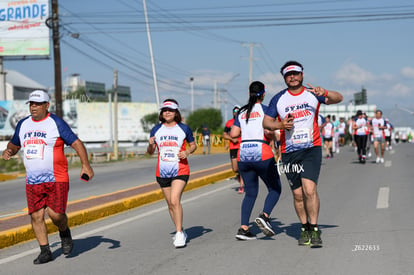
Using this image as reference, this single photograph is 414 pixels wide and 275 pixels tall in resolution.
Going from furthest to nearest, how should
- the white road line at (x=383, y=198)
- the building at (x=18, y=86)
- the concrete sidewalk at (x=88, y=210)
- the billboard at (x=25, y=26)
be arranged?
the building at (x=18, y=86)
the billboard at (x=25, y=26)
the white road line at (x=383, y=198)
the concrete sidewalk at (x=88, y=210)

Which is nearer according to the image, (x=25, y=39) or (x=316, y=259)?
(x=316, y=259)

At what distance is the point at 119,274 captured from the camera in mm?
5918

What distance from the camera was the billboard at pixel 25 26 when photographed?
174 feet

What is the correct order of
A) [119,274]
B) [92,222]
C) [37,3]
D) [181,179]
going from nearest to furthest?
1. [119,274]
2. [181,179]
3. [92,222]
4. [37,3]

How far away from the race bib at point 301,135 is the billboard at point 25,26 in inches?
1938

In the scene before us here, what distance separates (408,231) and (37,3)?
49.8m

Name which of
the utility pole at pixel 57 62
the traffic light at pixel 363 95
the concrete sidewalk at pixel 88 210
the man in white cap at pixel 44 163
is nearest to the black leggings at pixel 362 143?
the concrete sidewalk at pixel 88 210

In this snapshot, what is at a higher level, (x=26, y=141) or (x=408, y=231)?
(x=26, y=141)

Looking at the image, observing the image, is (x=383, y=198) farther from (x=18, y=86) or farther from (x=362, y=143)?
(x=18, y=86)

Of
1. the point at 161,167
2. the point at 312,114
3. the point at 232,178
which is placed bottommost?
the point at 232,178

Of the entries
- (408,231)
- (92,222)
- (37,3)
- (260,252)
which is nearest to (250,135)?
(260,252)

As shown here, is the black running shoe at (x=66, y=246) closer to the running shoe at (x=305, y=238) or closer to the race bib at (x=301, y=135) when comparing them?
the running shoe at (x=305, y=238)

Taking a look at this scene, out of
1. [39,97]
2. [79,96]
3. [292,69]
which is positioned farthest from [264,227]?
[79,96]

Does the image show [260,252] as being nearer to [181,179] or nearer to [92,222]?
[181,179]
